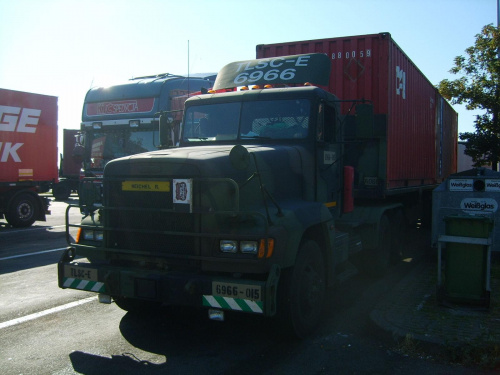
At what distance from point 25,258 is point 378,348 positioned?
726 centimetres

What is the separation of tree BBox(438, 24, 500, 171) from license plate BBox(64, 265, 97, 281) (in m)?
15.5

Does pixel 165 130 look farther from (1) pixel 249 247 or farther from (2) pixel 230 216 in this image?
(1) pixel 249 247

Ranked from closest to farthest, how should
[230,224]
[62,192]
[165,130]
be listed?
1. [230,224]
2. [165,130]
3. [62,192]

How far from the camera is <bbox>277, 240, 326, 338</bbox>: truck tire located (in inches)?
188

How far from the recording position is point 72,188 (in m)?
28.7

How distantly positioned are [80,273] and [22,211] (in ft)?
35.3

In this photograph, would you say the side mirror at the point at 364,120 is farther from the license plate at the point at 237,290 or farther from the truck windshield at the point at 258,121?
the license plate at the point at 237,290

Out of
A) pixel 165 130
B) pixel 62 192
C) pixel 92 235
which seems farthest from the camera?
pixel 62 192

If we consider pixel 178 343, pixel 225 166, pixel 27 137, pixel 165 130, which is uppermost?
pixel 27 137

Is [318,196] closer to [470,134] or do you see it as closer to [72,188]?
[470,134]

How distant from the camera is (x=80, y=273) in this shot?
5.04m

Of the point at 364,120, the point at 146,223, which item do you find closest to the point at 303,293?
the point at 146,223

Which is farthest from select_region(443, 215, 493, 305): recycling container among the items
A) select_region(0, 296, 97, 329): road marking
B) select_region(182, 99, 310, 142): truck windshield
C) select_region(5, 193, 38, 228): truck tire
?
select_region(5, 193, 38, 228): truck tire

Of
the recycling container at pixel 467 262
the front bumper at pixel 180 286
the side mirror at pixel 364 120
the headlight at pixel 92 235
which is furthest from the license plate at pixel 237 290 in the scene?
the recycling container at pixel 467 262
